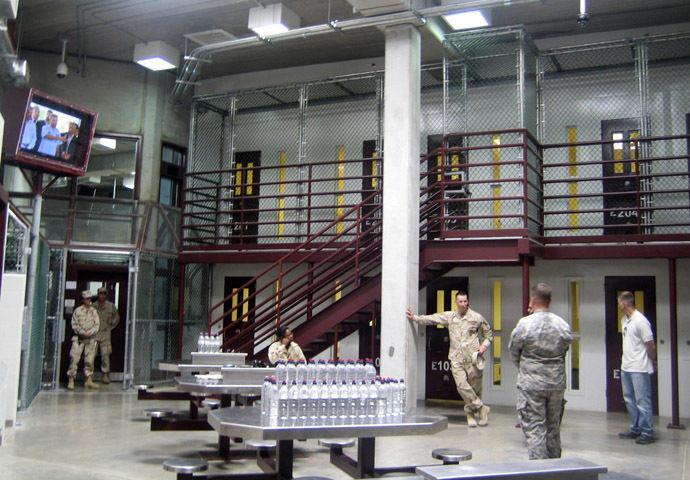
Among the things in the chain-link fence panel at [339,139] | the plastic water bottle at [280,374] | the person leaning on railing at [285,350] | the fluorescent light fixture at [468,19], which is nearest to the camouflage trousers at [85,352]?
the chain-link fence panel at [339,139]

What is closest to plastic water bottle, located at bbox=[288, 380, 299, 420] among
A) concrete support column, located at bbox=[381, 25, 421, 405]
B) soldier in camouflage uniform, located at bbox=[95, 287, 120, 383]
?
concrete support column, located at bbox=[381, 25, 421, 405]

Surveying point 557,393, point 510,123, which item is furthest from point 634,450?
point 510,123

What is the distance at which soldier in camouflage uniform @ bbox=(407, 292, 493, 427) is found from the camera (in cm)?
949

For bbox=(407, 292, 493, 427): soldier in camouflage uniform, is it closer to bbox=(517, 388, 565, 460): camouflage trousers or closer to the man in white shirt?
the man in white shirt

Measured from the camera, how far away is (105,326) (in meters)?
13.5

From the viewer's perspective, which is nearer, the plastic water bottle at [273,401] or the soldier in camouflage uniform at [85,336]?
the plastic water bottle at [273,401]

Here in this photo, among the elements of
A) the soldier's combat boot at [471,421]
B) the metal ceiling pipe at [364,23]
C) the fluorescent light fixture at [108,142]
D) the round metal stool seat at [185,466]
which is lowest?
the soldier's combat boot at [471,421]

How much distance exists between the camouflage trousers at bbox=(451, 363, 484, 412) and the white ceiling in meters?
5.13

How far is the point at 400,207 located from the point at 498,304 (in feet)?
11.1

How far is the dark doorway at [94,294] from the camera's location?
14227mm

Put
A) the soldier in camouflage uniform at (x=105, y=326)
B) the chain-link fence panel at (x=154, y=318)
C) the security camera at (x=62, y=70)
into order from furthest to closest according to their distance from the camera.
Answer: the soldier in camouflage uniform at (x=105, y=326) < the chain-link fence panel at (x=154, y=318) < the security camera at (x=62, y=70)

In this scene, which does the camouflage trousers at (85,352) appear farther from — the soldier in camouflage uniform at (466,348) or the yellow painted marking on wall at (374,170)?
the soldier in camouflage uniform at (466,348)

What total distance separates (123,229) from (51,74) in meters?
3.57

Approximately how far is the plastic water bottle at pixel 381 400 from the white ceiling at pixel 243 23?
6961 mm
